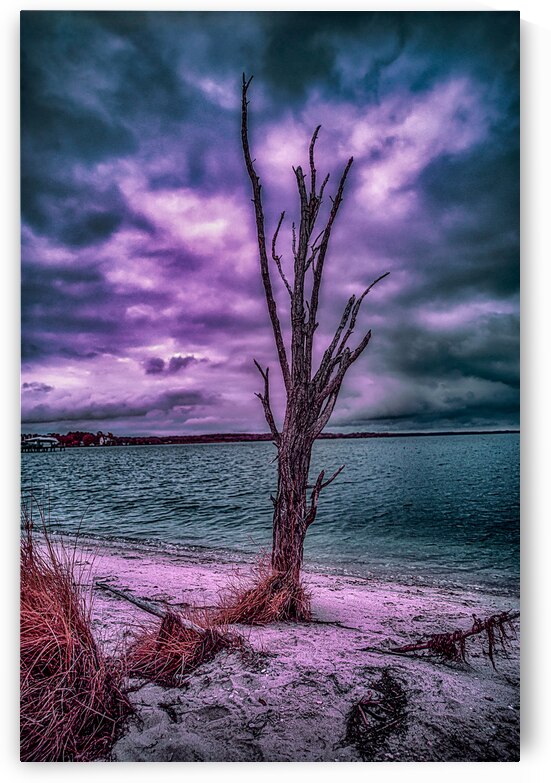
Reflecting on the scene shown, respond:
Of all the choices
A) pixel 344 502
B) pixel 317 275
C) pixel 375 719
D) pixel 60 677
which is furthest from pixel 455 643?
pixel 344 502

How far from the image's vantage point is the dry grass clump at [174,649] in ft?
7.36

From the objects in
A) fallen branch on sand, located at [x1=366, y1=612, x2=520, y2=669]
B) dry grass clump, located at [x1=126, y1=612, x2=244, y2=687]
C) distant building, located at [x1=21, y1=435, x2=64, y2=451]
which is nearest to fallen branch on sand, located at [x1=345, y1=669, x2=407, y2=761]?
fallen branch on sand, located at [x1=366, y1=612, x2=520, y2=669]

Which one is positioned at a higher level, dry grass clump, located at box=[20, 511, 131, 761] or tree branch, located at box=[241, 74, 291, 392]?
tree branch, located at box=[241, 74, 291, 392]

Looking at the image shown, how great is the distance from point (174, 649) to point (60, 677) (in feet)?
1.46

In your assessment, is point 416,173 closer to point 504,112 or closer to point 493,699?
point 504,112

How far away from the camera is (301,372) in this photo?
2723 mm

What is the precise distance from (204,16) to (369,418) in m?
2.29

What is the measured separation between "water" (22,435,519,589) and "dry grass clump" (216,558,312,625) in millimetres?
1067

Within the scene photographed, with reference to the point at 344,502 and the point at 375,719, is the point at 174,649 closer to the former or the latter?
the point at 375,719

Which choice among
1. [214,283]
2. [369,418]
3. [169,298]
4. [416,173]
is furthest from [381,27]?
[369,418]

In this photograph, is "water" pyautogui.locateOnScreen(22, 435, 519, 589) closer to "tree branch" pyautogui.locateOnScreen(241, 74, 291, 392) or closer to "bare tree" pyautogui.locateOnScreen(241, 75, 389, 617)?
"bare tree" pyautogui.locateOnScreen(241, 75, 389, 617)

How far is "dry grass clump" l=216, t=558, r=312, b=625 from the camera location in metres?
2.57

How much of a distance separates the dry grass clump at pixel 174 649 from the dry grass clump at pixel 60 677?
12 centimetres

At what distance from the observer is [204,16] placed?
270 cm
